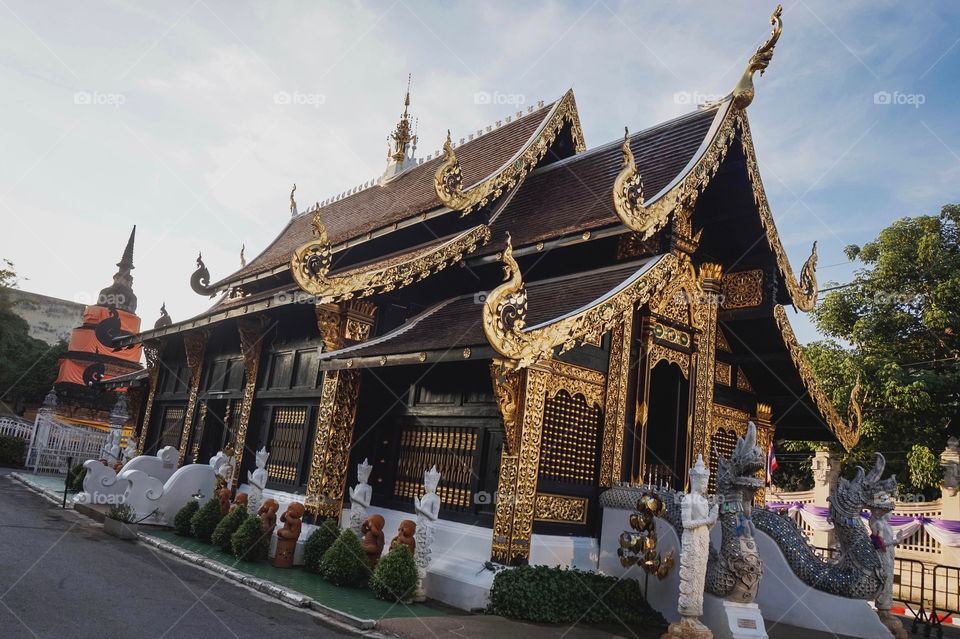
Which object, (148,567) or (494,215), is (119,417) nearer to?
(148,567)

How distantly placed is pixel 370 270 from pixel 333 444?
258 centimetres

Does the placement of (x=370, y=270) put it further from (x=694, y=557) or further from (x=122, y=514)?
(x=694, y=557)

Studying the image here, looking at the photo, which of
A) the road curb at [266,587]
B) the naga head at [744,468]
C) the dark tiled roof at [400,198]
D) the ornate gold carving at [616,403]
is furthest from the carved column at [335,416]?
the naga head at [744,468]

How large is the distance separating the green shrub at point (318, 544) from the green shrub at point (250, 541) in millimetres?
685

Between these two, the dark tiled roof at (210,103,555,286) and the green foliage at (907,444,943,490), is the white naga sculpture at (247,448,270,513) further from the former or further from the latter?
the green foliage at (907,444,943,490)

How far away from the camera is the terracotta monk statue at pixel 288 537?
9.20 meters

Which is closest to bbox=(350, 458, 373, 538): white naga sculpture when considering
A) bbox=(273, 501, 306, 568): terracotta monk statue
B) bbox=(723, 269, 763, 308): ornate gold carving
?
bbox=(273, 501, 306, 568): terracotta monk statue

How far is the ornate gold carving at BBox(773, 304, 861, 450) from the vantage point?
1048 centimetres

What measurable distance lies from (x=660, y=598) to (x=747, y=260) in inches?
210

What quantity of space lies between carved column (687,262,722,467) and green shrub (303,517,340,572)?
16.2ft

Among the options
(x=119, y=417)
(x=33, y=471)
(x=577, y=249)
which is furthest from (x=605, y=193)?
(x=33, y=471)

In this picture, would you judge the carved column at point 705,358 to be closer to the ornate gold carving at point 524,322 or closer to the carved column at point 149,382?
the ornate gold carving at point 524,322

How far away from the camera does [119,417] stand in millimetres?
18047

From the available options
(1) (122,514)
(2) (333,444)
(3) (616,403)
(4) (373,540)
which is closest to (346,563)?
(4) (373,540)
